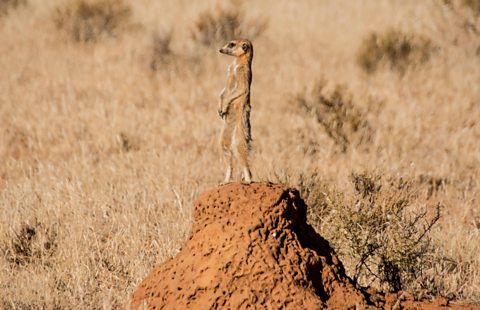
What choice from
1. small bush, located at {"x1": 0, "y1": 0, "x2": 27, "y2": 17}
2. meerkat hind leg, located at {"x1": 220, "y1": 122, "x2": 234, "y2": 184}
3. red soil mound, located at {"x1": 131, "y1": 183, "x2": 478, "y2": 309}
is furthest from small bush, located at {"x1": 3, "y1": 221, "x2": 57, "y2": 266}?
small bush, located at {"x1": 0, "y1": 0, "x2": 27, "y2": 17}

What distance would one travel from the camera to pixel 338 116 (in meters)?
9.53

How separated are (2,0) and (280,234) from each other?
1364cm

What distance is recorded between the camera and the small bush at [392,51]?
42.1ft

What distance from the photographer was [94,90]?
1097 centimetres

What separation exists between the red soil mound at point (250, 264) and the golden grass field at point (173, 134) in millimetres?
543

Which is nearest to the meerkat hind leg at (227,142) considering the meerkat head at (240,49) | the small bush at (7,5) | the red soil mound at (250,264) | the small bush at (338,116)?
the red soil mound at (250,264)

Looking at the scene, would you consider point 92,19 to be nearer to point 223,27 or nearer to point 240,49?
point 223,27

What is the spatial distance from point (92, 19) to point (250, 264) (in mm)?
11504

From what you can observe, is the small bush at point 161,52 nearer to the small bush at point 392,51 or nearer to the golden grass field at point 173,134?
the golden grass field at point 173,134

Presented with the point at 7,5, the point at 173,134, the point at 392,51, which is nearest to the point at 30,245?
the point at 173,134

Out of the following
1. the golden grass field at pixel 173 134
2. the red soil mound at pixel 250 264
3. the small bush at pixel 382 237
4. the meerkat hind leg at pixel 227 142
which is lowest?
the golden grass field at pixel 173 134

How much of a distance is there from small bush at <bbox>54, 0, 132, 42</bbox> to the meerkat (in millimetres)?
10100

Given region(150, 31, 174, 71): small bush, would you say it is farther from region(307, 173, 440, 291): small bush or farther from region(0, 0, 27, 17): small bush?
region(307, 173, 440, 291): small bush

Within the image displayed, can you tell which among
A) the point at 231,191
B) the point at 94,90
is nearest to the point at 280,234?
the point at 231,191
